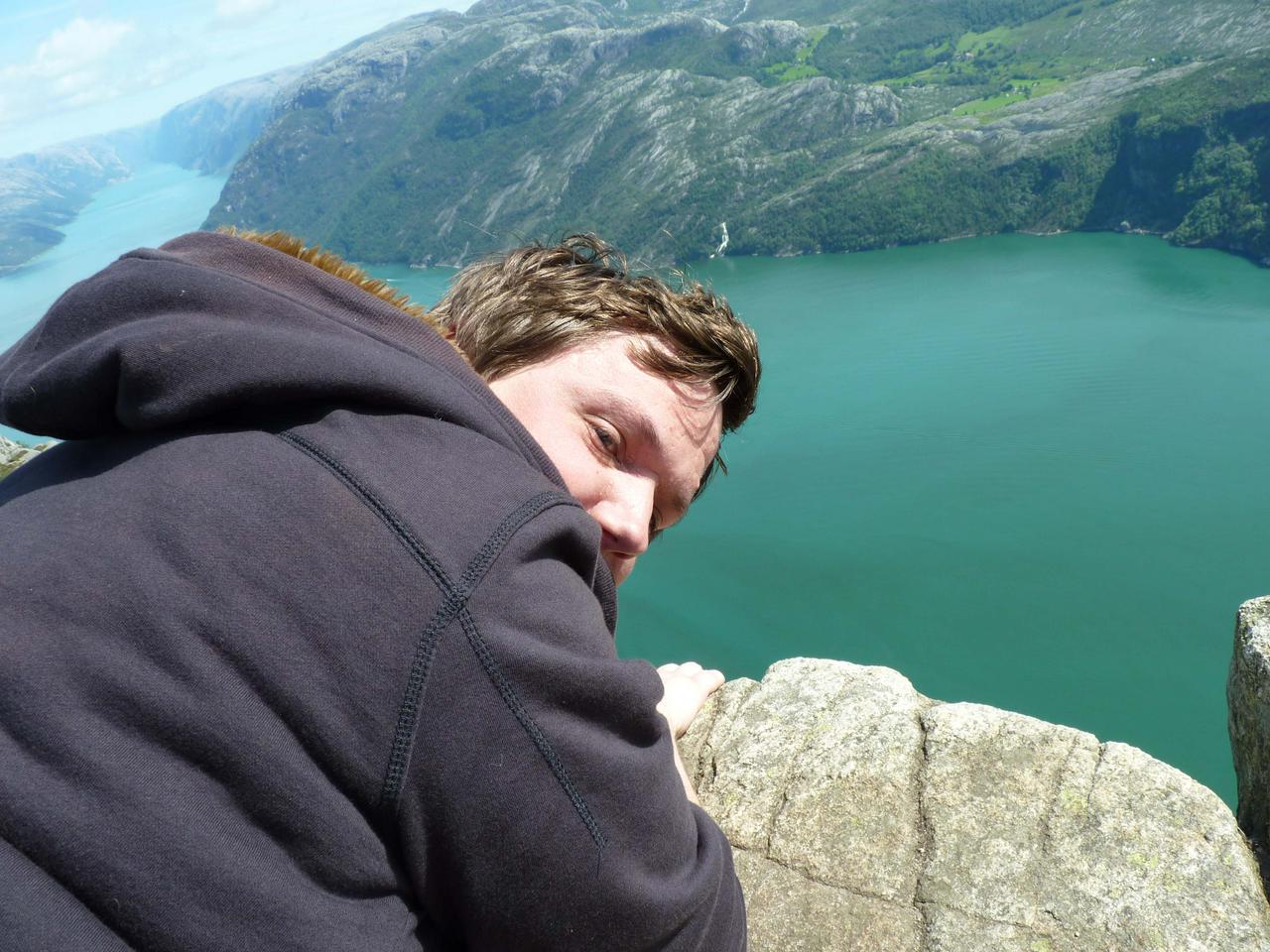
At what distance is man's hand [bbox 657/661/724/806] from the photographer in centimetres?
192

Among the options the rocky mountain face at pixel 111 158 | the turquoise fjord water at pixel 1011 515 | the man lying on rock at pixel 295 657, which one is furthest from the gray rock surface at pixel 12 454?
the rocky mountain face at pixel 111 158

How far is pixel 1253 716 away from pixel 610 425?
147 cm

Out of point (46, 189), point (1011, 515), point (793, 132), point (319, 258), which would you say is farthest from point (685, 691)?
point (46, 189)

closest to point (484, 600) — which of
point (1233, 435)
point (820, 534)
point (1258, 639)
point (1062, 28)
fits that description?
point (1258, 639)

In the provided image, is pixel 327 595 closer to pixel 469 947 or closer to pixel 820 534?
pixel 469 947

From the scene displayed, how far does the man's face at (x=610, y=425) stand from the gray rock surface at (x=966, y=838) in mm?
826

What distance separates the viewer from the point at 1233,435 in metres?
22.4

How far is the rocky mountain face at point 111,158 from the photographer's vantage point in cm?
8775

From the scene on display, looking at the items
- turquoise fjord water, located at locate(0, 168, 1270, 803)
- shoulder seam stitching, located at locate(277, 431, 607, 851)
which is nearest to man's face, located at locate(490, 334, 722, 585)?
shoulder seam stitching, located at locate(277, 431, 607, 851)

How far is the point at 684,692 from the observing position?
198 cm

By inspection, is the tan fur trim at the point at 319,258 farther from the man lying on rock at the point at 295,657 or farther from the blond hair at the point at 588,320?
the man lying on rock at the point at 295,657

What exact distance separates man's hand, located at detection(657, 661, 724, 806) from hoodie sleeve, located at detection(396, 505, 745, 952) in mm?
1064

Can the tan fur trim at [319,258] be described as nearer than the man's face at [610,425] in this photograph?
Yes

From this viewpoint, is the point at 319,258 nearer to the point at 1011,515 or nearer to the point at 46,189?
the point at 1011,515
